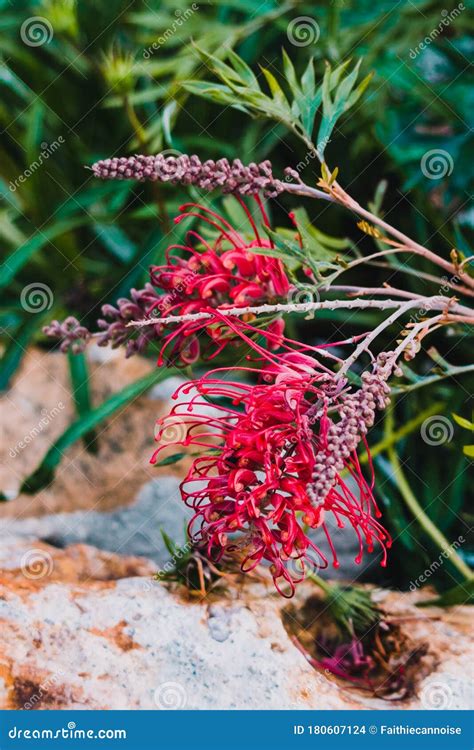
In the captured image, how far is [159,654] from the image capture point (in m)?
0.99

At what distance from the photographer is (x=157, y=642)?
995 mm

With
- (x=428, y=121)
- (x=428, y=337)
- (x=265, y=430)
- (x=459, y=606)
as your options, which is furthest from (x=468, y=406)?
(x=428, y=121)

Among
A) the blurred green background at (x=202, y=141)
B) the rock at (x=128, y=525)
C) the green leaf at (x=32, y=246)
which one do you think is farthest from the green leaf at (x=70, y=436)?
the green leaf at (x=32, y=246)

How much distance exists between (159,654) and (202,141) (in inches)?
37.5

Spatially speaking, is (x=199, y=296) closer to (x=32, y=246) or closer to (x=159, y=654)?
(x=159, y=654)

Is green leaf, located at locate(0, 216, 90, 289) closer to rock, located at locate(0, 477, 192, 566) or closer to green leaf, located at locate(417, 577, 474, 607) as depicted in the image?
rock, located at locate(0, 477, 192, 566)

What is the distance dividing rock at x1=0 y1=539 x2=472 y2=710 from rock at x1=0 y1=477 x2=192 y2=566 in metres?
0.17

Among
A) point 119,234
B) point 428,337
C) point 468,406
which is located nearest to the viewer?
point 468,406

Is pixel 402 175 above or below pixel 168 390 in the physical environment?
above

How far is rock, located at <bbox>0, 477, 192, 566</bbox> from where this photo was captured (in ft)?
4.13

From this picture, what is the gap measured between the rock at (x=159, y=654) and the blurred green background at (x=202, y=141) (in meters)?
0.25

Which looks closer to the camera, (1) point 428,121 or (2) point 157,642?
(2) point 157,642

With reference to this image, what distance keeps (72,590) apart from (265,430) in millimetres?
370
